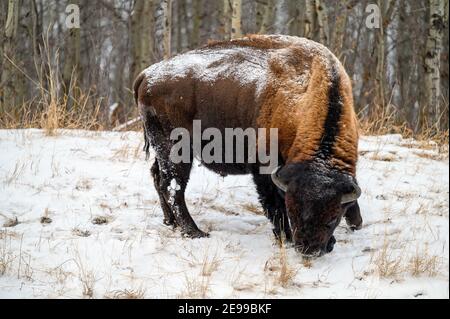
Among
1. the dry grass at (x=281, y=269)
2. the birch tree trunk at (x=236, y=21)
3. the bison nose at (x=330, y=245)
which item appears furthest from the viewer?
the birch tree trunk at (x=236, y=21)

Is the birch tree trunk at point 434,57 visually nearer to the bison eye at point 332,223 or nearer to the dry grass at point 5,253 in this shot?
the bison eye at point 332,223

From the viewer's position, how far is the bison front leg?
19.0ft

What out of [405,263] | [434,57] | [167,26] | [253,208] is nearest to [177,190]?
[253,208]

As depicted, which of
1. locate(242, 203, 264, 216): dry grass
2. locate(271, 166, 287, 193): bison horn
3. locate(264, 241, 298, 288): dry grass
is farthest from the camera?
locate(242, 203, 264, 216): dry grass

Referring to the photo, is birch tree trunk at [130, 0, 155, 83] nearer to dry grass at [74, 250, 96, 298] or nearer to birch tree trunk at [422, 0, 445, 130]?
birch tree trunk at [422, 0, 445, 130]

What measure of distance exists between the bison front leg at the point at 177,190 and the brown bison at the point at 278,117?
0.03 feet

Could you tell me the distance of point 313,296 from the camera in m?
4.43

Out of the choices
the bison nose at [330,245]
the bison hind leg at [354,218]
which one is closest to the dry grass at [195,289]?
the bison nose at [330,245]

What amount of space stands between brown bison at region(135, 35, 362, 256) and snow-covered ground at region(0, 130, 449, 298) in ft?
0.99

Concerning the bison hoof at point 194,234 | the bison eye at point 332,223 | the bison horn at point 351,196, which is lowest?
the bison hoof at point 194,234

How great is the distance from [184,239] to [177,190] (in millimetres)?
543

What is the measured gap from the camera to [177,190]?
5.88 meters

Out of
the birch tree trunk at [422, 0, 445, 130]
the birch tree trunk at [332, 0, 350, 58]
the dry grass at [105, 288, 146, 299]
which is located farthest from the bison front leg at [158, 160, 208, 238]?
the birch tree trunk at [422, 0, 445, 130]

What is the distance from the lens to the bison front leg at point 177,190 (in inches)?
228
